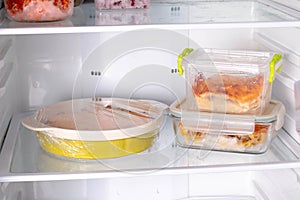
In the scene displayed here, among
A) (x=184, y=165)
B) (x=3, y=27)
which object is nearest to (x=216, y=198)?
(x=184, y=165)

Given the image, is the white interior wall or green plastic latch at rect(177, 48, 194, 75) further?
the white interior wall

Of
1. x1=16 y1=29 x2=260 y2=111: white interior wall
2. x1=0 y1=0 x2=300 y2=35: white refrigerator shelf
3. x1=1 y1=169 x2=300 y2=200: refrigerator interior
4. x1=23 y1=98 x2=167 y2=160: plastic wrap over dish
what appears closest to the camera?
x1=0 y1=0 x2=300 y2=35: white refrigerator shelf

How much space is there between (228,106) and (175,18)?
288mm

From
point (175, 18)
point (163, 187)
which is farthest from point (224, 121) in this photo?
point (163, 187)

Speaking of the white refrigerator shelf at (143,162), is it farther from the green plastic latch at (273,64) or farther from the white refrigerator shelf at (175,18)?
the white refrigerator shelf at (175,18)

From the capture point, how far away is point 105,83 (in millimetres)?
1870

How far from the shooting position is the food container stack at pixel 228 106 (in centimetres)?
153

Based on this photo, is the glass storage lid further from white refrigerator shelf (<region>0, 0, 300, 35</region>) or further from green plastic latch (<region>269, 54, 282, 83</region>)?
white refrigerator shelf (<region>0, 0, 300, 35</region>)

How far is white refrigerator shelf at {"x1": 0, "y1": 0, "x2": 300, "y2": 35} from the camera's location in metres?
1.35

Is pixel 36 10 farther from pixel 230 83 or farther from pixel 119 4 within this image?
pixel 230 83

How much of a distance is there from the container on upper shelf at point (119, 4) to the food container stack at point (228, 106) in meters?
0.20

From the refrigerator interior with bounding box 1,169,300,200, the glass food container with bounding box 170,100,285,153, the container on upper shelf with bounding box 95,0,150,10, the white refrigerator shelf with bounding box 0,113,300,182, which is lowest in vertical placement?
the refrigerator interior with bounding box 1,169,300,200

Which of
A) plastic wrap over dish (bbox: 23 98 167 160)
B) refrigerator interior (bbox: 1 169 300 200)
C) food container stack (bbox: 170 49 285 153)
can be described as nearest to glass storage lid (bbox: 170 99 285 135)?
food container stack (bbox: 170 49 285 153)

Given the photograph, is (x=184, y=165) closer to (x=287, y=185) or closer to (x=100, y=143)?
(x=100, y=143)
